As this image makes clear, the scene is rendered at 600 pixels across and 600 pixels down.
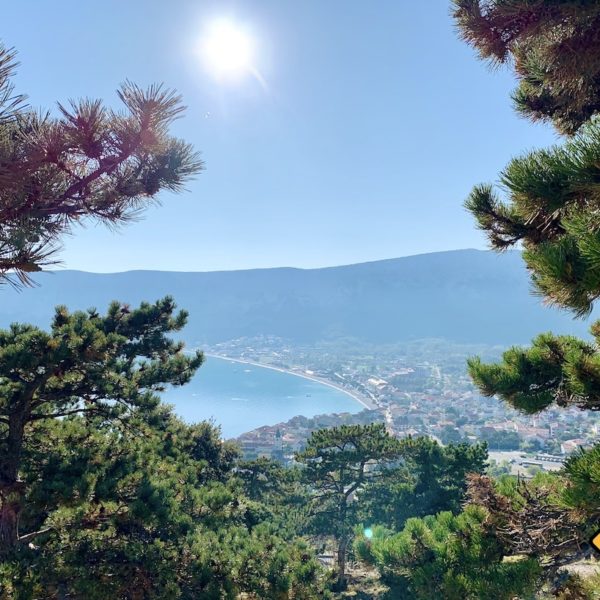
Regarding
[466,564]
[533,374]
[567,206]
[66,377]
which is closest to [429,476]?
[466,564]

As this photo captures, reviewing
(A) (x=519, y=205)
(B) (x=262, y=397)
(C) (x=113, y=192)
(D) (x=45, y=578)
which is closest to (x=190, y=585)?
(D) (x=45, y=578)

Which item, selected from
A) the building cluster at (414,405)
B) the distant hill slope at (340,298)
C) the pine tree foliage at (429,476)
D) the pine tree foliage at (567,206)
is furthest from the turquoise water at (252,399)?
the distant hill slope at (340,298)

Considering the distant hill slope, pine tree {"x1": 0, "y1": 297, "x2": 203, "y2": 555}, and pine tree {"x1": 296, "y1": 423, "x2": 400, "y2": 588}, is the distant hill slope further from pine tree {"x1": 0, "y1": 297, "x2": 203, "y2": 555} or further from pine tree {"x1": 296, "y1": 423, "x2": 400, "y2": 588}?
pine tree {"x1": 0, "y1": 297, "x2": 203, "y2": 555}

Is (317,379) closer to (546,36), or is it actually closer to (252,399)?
(252,399)

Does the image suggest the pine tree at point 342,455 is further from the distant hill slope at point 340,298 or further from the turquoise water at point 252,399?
the distant hill slope at point 340,298

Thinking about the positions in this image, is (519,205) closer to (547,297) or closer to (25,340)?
(547,297)

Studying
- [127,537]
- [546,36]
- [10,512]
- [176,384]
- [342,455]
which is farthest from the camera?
[342,455]
